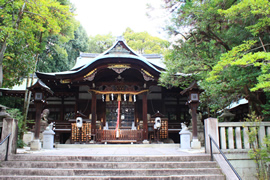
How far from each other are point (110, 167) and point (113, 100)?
9.57 metres

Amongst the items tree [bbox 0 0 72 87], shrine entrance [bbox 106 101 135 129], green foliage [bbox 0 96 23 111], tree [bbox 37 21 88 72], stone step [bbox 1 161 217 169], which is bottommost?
stone step [bbox 1 161 217 169]

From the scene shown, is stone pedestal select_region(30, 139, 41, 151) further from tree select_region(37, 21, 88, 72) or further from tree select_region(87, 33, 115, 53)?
tree select_region(87, 33, 115, 53)

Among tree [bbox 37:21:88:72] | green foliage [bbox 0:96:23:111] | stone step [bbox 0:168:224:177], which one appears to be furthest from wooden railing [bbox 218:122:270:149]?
tree [bbox 37:21:88:72]

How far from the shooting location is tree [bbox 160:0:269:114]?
730cm

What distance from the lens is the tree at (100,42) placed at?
1373 inches

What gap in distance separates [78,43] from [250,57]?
77.7 feet

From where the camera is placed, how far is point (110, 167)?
19.0ft

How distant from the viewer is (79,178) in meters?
5.16

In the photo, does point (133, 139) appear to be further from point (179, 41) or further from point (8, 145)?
point (8, 145)

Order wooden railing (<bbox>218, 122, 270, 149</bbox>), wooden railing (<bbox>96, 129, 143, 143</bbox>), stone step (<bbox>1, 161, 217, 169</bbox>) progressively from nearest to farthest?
stone step (<bbox>1, 161, 217, 169</bbox>) → wooden railing (<bbox>218, 122, 270, 149</bbox>) → wooden railing (<bbox>96, 129, 143, 143</bbox>)

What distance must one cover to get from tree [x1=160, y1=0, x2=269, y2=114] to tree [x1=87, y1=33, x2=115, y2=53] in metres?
27.0

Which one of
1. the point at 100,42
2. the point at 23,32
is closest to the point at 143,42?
the point at 100,42

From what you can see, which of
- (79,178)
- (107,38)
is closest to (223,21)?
(79,178)

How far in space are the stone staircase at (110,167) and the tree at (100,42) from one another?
2993cm
